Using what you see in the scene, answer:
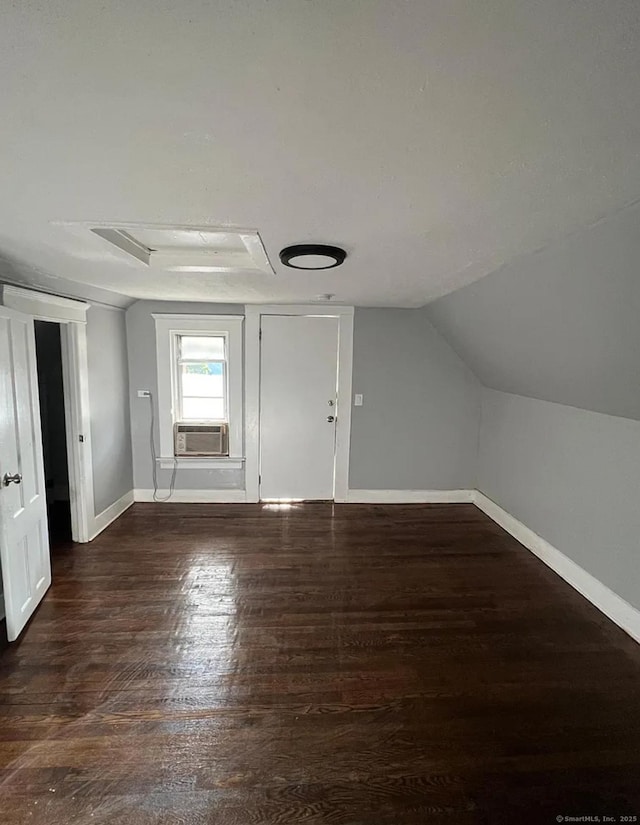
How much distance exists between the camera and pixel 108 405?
380cm

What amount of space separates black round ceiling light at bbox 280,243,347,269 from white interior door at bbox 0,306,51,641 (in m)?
1.59

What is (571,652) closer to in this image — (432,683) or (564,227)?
(432,683)

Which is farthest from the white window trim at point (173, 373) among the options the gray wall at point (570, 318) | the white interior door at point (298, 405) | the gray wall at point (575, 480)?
the gray wall at point (575, 480)

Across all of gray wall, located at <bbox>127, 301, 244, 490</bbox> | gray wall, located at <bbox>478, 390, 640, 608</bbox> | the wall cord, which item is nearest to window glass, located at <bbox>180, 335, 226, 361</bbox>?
gray wall, located at <bbox>127, 301, 244, 490</bbox>

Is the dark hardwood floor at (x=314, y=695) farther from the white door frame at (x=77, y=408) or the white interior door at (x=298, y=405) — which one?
the white interior door at (x=298, y=405)

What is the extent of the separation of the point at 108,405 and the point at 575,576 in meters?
4.09

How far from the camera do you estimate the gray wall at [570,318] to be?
1662mm

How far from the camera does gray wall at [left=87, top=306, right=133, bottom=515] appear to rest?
3537 mm

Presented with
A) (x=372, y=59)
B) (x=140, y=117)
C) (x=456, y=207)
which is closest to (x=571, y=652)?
(x=456, y=207)

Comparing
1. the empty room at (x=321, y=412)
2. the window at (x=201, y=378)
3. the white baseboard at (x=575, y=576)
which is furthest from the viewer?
the window at (x=201, y=378)

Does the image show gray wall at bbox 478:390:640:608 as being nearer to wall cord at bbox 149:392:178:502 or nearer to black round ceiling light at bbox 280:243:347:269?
black round ceiling light at bbox 280:243:347:269

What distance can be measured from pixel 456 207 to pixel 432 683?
2165mm

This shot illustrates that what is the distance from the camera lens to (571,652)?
228 cm

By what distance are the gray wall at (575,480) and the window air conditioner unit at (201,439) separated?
2.82 meters
